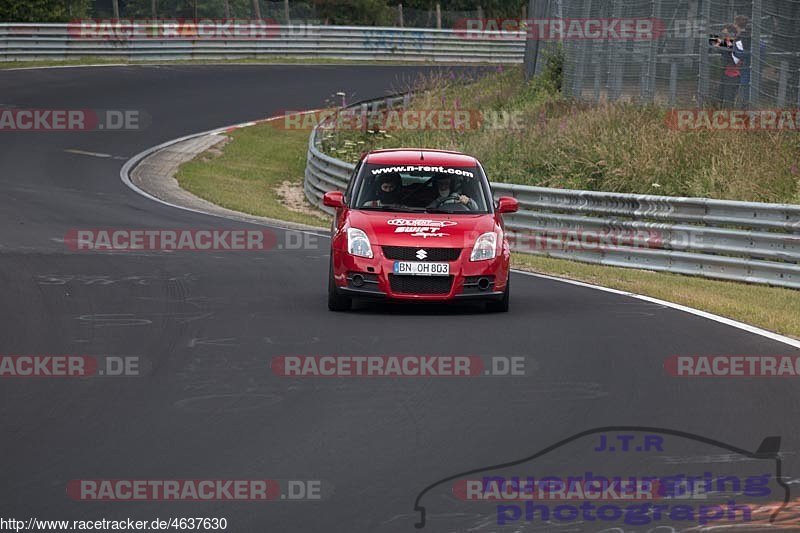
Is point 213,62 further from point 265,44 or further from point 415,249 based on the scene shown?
point 415,249

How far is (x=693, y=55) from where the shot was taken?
26328 millimetres

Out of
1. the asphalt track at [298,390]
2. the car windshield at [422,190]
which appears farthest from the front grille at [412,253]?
the car windshield at [422,190]

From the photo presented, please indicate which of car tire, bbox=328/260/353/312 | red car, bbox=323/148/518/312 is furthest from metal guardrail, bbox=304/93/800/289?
car tire, bbox=328/260/353/312

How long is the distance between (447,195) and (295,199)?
15.8 meters

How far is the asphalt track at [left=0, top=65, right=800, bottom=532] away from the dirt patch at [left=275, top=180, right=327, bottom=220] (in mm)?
8948

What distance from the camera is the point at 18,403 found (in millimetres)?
8805

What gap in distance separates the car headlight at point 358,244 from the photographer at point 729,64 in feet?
42.5

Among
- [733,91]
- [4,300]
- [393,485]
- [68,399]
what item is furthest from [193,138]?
[393,485]

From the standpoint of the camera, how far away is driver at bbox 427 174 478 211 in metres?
14.3

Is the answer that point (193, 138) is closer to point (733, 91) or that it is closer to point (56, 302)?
point (733, 91)

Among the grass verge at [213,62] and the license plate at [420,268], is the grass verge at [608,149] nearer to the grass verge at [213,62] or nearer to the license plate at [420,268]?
the license plate at [420,268]

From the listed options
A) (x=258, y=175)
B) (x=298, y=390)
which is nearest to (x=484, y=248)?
(x=298, y=390)

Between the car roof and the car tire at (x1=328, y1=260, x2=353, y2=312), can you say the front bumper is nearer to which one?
the car tire at (x1=328, y1=260, x2=353, y2=312)

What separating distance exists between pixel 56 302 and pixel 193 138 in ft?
75.0
